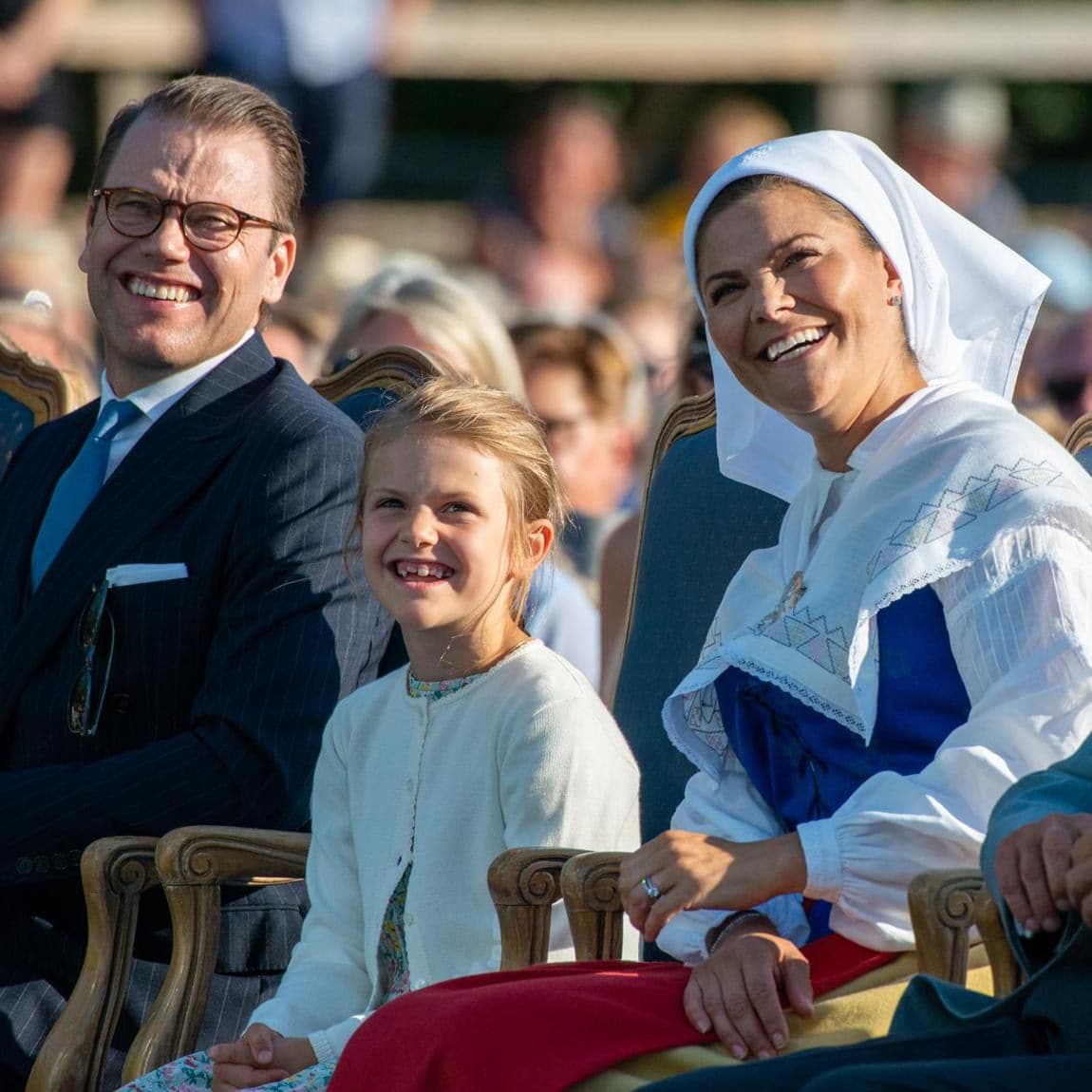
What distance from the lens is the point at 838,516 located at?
9.73 ft

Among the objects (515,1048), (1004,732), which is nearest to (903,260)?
(1004,732)

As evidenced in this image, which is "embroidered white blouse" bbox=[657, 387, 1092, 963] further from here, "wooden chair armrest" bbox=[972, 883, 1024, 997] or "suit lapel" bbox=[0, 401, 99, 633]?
"suit lapel" bbox=[0, 401, 99, 633]

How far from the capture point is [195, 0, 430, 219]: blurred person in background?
10.2m

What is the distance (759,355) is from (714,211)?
0.21 m

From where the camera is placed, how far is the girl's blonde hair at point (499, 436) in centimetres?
321

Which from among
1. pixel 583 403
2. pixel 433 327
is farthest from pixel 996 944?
pixel 583 403

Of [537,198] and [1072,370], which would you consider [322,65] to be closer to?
[537,198]

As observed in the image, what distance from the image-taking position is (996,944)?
8.25 ft

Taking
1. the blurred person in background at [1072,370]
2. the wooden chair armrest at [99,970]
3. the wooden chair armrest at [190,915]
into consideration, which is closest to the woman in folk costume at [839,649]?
the wooden chair armrest at [190,915]

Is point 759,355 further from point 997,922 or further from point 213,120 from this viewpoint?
point 213,120

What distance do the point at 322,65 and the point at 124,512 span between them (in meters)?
7.29

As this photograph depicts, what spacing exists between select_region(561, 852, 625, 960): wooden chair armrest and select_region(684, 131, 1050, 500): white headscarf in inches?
31.4

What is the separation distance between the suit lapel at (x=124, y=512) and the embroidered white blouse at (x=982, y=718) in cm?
119

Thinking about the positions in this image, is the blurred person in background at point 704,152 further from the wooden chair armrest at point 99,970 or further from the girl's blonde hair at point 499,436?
the wooden chair armrest at point 99,970
